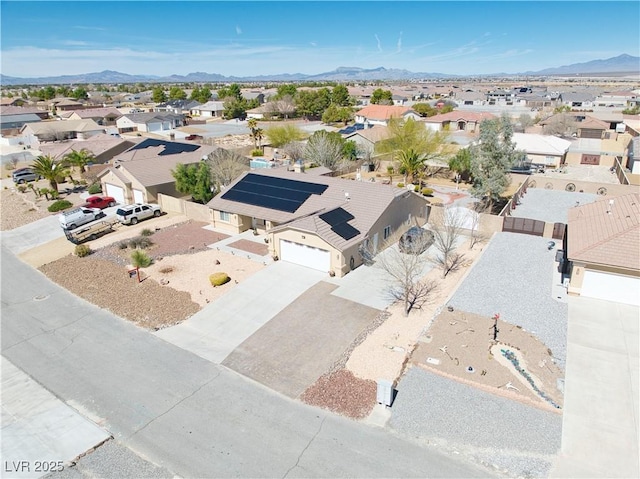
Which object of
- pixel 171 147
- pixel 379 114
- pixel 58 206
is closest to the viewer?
pixel 58 206

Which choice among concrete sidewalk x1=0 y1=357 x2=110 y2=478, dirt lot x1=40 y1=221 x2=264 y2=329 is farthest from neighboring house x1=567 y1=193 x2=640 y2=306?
concrete sidewalk x1=0 y1=357 x2=110 y2=478

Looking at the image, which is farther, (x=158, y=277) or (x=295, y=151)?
(x=295, y=151)

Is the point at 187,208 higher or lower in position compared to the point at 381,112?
lower

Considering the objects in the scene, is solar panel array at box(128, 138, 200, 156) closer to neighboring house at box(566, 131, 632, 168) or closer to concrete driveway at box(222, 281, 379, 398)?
concrete driveway at box(222, 281, 379, 398)

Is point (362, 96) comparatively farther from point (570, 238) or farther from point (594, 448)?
point (594, 448)

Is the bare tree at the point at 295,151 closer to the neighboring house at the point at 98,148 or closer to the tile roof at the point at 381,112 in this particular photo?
the neighboring house at the point at 98,148

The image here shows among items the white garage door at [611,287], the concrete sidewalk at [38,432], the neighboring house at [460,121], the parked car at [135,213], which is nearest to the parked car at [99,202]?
the parked car at [135,213]

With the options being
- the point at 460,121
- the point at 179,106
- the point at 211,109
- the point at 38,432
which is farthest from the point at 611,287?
the point at 179,106

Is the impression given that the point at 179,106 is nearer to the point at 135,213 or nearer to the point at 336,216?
the point at 135,213
